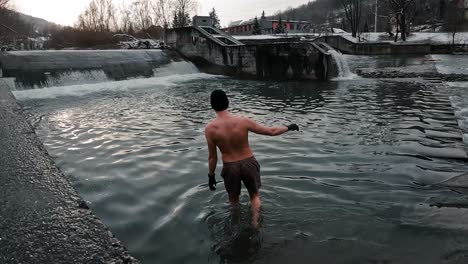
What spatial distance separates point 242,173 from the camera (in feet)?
14.4

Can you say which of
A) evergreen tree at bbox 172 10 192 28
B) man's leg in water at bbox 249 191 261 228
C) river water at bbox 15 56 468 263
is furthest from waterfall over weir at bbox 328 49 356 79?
evergreen tree at bbox 172 10 192 28

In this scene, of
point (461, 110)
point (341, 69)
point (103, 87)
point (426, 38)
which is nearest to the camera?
point (461, 110)

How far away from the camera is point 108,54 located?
846 inches

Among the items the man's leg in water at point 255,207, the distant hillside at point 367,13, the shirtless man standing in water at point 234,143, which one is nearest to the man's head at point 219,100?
the shirtless man standing in water at point 234,143

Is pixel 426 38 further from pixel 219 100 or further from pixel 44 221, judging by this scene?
pixel 44 221

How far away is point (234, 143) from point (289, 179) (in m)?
1.92

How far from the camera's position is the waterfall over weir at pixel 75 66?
16.7 metres

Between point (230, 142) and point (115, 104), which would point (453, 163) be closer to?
point (230, 142)

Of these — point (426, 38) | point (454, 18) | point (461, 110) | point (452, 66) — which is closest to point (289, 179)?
point (461, 110)

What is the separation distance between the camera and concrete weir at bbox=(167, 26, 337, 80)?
60.9 ft

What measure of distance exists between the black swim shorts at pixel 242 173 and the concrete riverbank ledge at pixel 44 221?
5.34 ft

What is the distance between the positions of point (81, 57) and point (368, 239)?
19.1m

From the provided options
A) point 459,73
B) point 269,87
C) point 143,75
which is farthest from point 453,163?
point 143,75

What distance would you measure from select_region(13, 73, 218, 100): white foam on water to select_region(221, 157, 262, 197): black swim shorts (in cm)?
1222
